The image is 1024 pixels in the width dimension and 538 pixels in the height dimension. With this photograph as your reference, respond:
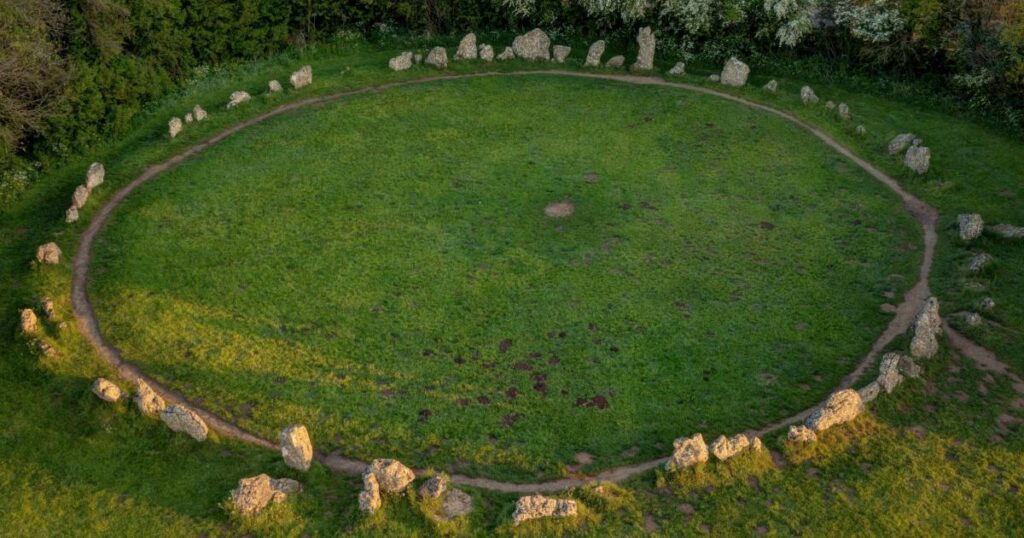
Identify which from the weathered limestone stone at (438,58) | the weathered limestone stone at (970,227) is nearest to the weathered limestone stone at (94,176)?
the weathered limestone stone at (438,58)

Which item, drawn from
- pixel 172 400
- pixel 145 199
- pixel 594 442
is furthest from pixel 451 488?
pixel 145 199

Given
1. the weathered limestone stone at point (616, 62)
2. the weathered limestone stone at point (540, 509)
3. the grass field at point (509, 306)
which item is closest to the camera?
the weathered limestone stone at point (540, 509)

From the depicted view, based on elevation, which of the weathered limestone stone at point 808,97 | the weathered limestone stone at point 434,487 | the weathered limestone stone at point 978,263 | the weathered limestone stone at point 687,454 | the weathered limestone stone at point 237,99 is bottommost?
the weathered limestone stone at point 237,99

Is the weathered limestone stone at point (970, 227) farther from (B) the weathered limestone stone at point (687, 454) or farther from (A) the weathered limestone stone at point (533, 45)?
(A) the weathered limestone stone at point (533, 45)

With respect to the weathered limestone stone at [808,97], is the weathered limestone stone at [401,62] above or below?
below

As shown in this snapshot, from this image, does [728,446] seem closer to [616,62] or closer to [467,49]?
[616,62]

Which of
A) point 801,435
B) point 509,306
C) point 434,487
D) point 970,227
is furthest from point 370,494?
point 970,227

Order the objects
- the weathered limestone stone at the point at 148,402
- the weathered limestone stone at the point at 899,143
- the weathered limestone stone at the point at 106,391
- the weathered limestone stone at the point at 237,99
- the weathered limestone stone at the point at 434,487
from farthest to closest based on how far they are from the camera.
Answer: the weathered limestone stone at the point at 237,99 → the weathered limestone stone at the point at 899,143 → the weathered limestone stone at the point at 106,391 → the weathered limestone stone at the point at 148,402 → the weathered limestone stone at the point at 434,487

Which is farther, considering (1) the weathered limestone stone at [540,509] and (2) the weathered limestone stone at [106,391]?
(2) the weathered limestone stone at [106,391]
